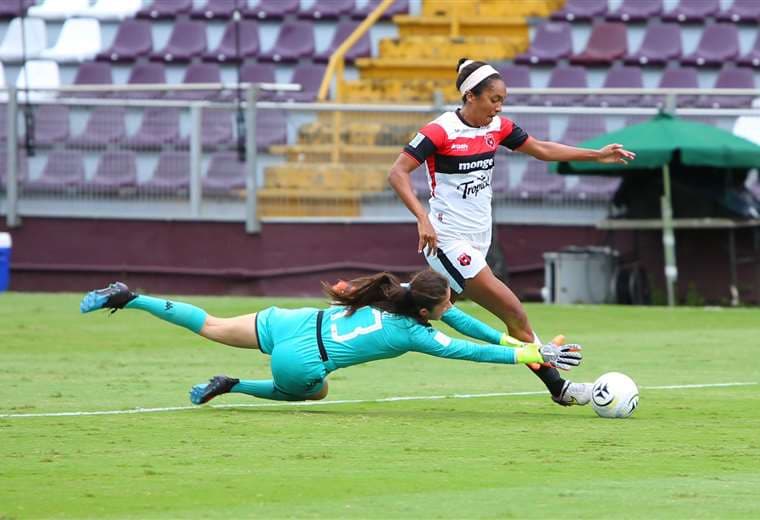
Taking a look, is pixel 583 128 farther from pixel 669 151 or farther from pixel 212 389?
pixel 212 389

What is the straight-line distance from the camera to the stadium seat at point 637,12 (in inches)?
951

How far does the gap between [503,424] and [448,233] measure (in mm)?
1544

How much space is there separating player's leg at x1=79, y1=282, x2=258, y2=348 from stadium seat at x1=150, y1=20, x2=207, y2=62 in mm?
15971

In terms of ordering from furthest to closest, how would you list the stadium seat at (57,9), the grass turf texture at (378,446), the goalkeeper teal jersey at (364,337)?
1. the stadium seat at (57,9)
2. the goalkeeper teal jersey at (364,337)
3. the grass turf texture at (378,446)

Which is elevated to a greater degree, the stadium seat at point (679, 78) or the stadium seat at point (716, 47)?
the stadium seat at point (716, 47)

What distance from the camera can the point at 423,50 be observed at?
24594 millimetres

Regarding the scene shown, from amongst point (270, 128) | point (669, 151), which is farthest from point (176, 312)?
point (270, 128)

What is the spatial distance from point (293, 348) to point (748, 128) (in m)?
12.8

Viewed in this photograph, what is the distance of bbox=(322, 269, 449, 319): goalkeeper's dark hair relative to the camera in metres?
9.12

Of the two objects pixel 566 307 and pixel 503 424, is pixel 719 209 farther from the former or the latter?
pixel 503 424

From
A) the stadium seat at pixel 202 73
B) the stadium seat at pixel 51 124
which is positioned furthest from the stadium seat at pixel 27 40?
the stadium seat at pixel 51 124

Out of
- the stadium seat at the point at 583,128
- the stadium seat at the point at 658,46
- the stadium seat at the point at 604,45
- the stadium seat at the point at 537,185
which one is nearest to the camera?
the stadium seat at the point at 583,128

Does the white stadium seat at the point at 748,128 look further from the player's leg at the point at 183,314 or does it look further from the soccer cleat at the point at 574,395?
the player's leg at the point at 183,314

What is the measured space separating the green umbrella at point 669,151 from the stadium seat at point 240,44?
6860 mm
